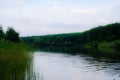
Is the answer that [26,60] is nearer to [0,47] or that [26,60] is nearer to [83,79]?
[0,47]

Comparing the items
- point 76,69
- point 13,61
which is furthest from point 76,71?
point 13,61

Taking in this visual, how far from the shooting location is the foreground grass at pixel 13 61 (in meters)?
18.3

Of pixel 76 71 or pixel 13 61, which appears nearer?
pixel 13 61

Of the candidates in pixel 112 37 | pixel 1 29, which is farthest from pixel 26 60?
pixel 112 37

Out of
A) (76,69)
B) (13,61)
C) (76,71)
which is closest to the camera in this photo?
(13,61)

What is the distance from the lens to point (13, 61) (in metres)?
20.4

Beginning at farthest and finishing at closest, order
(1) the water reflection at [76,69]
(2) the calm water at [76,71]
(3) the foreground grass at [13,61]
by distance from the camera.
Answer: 1. (1) the water reflection at [76,69]
2. (2) the calm water at [76,71]
3. (3) the foreground grass at [13,61]

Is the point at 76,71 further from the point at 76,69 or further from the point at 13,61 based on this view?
the point at 13,61

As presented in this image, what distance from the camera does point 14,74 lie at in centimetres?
1944

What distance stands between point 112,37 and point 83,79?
143757 millimetres

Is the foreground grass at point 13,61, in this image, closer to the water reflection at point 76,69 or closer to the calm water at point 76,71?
the calm water at point 76,71

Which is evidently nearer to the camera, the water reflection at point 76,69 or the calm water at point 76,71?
the calm water at point 76,71

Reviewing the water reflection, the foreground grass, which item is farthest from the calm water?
the foreground grass

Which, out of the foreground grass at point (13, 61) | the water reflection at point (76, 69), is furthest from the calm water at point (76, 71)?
the foreground grass at point (13, 61)
